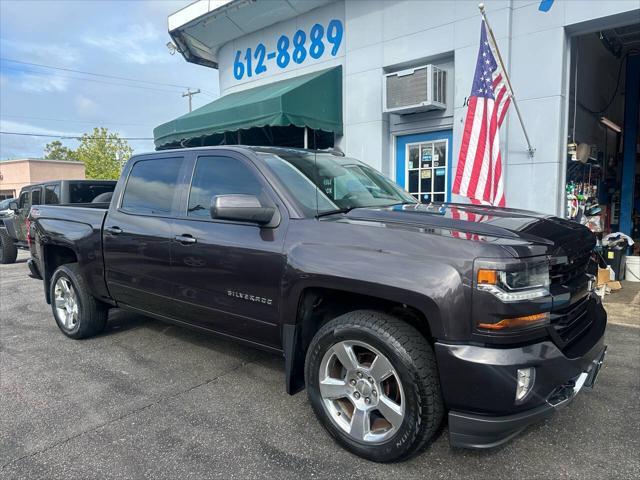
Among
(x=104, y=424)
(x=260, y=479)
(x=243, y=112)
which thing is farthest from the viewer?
(x=243, y=112)

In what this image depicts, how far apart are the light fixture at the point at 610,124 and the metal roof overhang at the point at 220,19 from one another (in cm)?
589

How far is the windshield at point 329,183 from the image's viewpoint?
3.11 m

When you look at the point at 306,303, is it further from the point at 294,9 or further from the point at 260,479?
the point at 294,9

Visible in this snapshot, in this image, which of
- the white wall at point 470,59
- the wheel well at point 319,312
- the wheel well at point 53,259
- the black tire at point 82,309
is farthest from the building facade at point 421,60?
the black tire at point 82,309

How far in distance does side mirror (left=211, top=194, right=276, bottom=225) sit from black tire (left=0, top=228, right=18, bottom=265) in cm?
1127

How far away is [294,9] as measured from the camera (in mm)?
9219

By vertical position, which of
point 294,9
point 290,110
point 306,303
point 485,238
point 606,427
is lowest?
point 606,427

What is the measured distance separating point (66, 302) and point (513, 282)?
4516 millimetres

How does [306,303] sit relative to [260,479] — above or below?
above

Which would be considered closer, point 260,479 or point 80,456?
point 260,479

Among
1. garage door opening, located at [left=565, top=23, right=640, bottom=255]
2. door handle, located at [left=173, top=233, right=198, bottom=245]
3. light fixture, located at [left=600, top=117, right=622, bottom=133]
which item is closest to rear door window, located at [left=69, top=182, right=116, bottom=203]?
door handle, located at [left=173, top=233, right=198, bottom=245]

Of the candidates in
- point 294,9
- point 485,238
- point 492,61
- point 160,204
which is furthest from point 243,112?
point 485,238

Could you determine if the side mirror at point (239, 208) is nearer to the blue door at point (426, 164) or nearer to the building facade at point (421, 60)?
the building facade at point (421, 60)

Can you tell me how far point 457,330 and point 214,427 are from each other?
173 centimetres
